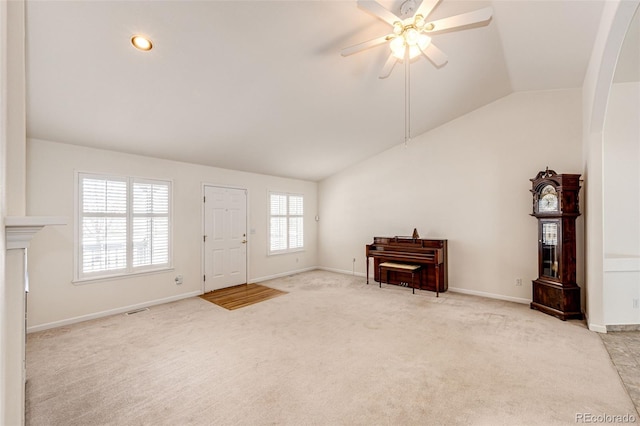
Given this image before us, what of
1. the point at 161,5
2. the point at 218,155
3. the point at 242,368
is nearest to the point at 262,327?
the point at 242,368

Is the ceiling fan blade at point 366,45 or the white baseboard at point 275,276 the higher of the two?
the ceiling fan blade at point 366,45

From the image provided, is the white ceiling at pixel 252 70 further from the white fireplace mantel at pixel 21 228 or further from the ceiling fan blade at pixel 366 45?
the white fireplace mantel at pixel 21 228

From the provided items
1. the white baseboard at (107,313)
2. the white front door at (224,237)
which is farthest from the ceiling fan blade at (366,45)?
the white baseboard at (107,313)

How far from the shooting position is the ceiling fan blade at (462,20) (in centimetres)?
201

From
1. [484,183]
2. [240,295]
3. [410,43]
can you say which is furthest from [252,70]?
[484,183]

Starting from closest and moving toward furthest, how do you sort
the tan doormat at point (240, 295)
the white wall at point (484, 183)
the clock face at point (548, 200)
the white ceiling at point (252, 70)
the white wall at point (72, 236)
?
1. the white ceiling at point (252, 70)
2. the white wall at point (72, 236)
3. the clock face at point (548, 200)
4. the white wall at point (484, 183)
5. the tan doormat at point (240, 295)

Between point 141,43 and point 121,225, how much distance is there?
9.09 feet

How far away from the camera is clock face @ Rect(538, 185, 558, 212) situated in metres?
3.80

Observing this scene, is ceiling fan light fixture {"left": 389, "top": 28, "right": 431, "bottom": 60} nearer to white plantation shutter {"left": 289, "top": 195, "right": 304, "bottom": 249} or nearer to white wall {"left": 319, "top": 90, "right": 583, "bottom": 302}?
white wall {"left": 319, "top": 90, "right": 583, "bottom": 302}

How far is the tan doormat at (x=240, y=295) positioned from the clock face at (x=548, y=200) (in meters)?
4.27

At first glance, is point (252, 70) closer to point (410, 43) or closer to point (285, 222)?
point (410, 43)

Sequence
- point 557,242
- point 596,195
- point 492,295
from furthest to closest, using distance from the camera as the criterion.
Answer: point 492,295 → point 557,242 → point 596,195

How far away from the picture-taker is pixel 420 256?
4.95 metres

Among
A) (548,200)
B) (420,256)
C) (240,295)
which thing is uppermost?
(548,200)
